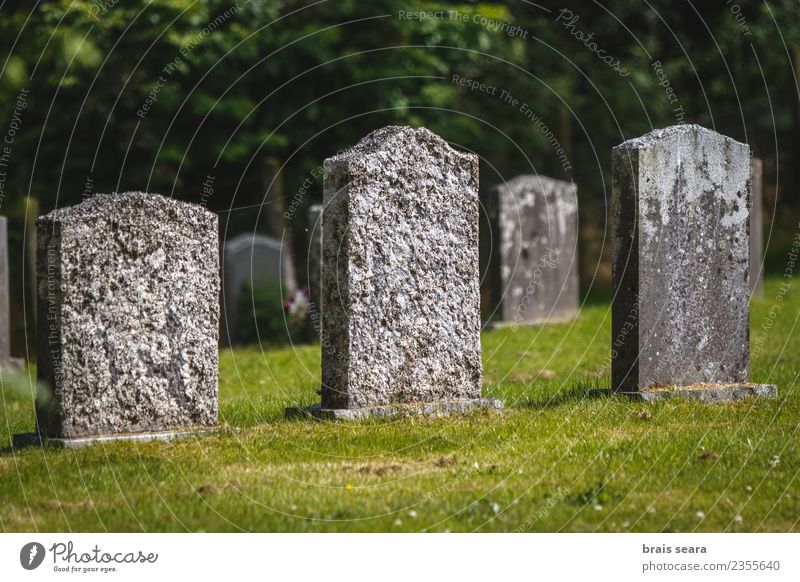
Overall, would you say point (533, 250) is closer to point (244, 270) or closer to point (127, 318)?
point (244, 270)

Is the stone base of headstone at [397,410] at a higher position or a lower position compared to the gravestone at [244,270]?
lower

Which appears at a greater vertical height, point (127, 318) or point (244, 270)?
point (244, 270)

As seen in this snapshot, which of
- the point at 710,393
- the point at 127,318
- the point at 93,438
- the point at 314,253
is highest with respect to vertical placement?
the point at 314,253

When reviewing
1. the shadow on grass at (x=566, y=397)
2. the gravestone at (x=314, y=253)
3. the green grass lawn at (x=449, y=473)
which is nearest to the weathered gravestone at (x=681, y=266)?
the shadow on grass at (x=566, y=397)

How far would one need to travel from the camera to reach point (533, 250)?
14266mm

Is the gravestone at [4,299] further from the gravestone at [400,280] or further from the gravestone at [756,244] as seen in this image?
the gravestone at [756,244]

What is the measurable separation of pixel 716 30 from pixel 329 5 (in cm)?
886

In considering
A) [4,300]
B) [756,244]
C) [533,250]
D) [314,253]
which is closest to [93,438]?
[4,300]

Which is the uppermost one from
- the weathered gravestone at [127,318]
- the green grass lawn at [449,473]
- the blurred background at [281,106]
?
the blurred background at [281,106]

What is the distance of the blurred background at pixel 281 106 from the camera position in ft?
51.6

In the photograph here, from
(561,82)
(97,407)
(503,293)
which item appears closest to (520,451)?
(97,407)

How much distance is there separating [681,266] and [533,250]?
6519 mm

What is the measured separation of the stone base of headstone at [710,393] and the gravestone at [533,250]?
6.00m

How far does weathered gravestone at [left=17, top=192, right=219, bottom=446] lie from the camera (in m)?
6.34
